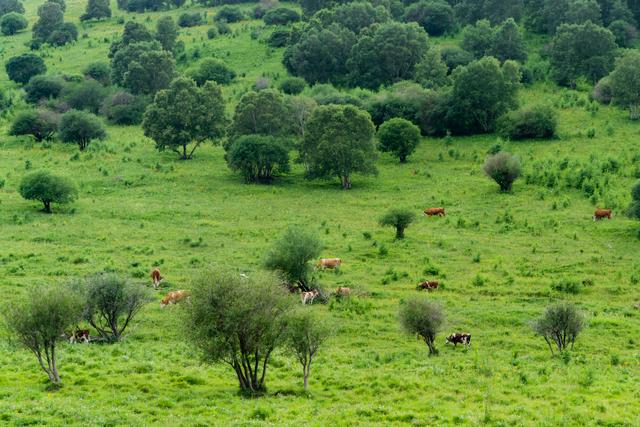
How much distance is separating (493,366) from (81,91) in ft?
250

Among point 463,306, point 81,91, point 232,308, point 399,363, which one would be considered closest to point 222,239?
point 463,306

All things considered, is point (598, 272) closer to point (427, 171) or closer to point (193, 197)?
point (427, 171)

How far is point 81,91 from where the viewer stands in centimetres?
9356

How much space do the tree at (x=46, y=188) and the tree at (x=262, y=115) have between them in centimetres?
1933

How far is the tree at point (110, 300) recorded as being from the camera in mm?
34531

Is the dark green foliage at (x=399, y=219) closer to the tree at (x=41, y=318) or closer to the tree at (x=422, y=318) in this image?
the tree at (x=422, y=318)

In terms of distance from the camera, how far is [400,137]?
71688mm

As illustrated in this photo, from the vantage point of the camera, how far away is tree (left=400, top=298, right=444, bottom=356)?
32781mm

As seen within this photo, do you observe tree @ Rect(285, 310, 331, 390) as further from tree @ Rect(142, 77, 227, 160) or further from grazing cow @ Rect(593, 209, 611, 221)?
tree @ Rect(142, 77, 227, 160)

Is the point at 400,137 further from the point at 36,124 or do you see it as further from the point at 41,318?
the point at 41,318

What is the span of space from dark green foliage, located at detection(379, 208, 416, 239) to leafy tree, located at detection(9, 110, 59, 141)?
45.2m

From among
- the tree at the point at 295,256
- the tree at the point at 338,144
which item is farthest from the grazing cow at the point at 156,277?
the tree at the point at 338,144

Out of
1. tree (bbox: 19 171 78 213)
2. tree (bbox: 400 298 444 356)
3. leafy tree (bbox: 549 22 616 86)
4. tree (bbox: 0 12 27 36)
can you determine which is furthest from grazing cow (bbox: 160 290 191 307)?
tree (bbox: 0 12 27 36)

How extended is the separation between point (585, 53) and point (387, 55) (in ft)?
80.0
